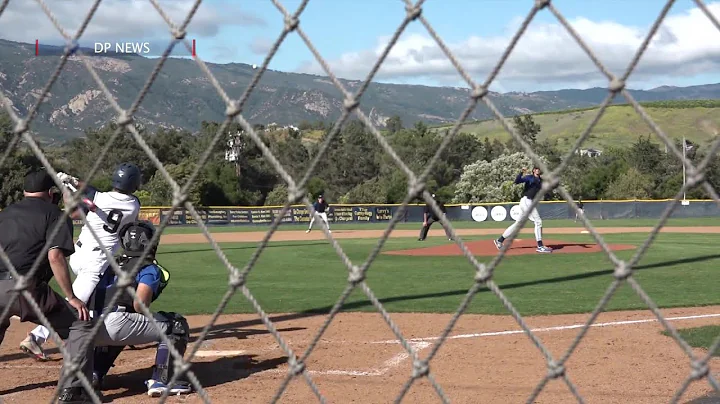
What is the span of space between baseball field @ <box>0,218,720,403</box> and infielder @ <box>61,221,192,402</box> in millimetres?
186

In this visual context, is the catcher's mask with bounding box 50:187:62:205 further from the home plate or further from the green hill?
the green hill

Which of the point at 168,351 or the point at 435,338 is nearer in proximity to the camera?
the point at 168,351

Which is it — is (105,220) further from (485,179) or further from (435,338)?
(485,179)

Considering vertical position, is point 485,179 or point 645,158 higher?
point 645,158

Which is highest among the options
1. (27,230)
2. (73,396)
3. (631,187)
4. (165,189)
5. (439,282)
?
(631,187)

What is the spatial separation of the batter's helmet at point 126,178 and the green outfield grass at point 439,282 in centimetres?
425

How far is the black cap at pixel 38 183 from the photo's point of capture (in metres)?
5.28

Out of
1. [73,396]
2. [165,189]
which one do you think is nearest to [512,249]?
[73,396]

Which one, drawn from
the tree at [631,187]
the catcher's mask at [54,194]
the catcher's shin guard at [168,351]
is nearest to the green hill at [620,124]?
the tree at [631,187]

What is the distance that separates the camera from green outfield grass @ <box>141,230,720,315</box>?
1001cm

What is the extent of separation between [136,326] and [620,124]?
118 meters

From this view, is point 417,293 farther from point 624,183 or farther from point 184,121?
point 184,121

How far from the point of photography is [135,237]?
5.66 meters

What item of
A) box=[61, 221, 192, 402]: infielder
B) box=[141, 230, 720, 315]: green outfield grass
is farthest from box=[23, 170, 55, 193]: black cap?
box=[141, 230, 720, 315]: green outfield grass
